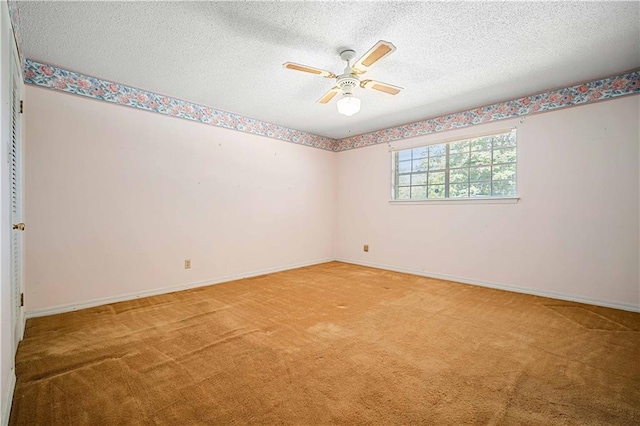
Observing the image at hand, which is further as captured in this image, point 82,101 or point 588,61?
point 82,101

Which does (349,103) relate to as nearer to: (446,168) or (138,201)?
(446,168)

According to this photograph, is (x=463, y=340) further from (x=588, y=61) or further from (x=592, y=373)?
(x=588, y=61)

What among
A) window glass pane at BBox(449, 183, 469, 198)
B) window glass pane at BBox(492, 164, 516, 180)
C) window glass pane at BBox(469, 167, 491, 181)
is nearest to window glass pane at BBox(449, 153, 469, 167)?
window glass pane at BBox(469, 167, 491, 181)

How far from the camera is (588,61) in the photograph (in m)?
2.63

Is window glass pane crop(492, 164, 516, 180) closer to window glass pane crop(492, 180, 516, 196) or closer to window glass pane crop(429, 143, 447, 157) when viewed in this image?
window glass pane crop(492, 180, 516, 196)

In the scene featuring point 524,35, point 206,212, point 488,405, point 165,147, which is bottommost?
point 488,405

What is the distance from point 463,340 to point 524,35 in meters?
2.40

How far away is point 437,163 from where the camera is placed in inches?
172

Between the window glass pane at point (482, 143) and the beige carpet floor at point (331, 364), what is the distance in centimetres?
202

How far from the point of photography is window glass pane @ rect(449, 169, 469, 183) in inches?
160

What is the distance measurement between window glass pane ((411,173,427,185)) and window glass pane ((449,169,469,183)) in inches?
15.7

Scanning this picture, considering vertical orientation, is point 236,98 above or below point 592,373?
above

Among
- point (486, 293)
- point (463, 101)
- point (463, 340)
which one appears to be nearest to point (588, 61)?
point (463, 101)

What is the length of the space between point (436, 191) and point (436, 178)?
200mm
